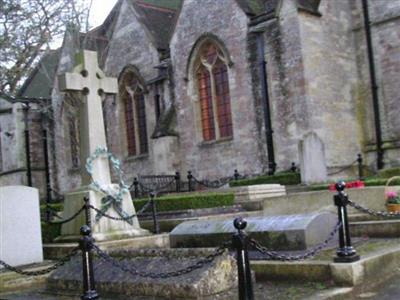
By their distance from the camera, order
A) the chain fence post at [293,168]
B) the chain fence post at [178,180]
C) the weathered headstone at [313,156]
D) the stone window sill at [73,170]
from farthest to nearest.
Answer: the stone window sill at [73,170] < the chain fence post at [178,180] < the chain fence post at [293,168] < the weathered headstone at [313,156]

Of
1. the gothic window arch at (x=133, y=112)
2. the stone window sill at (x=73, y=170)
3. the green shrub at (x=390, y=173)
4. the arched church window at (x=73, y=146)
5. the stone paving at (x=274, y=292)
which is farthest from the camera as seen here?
the stone window sill at (x=73, y=170)

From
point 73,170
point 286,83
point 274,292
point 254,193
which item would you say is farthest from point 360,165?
point 73,170

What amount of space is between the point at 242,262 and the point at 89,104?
23.2ft

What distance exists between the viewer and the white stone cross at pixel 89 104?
1097 cm

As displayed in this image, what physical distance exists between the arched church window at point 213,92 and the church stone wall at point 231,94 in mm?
417

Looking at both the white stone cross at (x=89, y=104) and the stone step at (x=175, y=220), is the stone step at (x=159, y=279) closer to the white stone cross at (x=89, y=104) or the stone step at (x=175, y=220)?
the white stone cross at (x=89, y=104)

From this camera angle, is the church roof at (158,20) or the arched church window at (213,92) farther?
the church roof at (158,20)

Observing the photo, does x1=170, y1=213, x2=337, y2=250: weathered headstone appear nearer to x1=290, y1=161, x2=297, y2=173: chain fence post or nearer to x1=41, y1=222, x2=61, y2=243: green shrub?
x1=41, y1=222, x2=61, y2=243: green shrub

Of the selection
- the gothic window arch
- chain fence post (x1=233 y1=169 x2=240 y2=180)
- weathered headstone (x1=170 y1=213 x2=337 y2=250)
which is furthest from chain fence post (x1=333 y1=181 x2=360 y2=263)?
the gothic window arch

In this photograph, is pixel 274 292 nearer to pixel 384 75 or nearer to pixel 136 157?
pixel 384 75

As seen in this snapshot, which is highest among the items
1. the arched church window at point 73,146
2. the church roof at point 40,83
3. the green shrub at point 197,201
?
the church roof at point 40,83

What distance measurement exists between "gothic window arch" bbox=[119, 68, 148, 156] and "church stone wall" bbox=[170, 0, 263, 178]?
347cm

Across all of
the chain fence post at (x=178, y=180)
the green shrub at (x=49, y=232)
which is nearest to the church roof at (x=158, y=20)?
the chain fence post at (x=178, y=180)

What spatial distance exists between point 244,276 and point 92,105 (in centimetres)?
709
